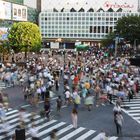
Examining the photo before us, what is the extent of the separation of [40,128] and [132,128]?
477 centimetres

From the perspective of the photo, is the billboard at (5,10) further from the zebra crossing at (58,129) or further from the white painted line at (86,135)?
the white painted line at (86,135)

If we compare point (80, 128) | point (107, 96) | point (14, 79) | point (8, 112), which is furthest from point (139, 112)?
point (14, 79)

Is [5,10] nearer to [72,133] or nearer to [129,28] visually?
[129,28]

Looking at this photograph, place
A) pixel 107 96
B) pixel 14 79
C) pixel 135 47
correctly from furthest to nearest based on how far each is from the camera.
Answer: pixel 135 47, pixel 14 79, pixel 107 96

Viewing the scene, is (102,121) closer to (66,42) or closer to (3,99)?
(3,99)

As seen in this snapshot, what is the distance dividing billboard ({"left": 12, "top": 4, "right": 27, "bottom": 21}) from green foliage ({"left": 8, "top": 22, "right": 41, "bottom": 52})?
37.3 metres

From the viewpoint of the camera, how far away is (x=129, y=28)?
285 feet

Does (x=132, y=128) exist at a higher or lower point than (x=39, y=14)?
lower

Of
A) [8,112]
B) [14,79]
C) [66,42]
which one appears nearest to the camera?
[8,112]

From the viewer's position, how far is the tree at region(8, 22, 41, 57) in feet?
228

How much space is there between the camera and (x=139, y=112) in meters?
27.6

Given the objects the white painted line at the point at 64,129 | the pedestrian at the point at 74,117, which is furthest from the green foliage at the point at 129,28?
the pedestrian at the point at 74,117

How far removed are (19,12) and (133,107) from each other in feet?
283

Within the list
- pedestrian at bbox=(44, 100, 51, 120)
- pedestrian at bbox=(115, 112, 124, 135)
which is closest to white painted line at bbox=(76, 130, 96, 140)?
pedestrian at bbox=(115, 112, 124, 135)
